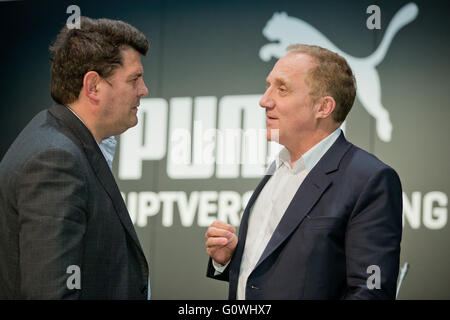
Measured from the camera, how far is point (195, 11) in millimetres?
5449

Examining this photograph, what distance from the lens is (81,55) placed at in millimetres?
2164

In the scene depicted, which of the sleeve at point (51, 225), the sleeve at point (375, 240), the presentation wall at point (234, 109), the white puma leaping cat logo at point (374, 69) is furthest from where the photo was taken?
the white puma leaping cat logo at point (374, 69)

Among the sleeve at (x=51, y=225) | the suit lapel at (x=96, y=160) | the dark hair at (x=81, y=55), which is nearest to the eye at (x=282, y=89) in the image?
the dark hair at (x=81, y=55)

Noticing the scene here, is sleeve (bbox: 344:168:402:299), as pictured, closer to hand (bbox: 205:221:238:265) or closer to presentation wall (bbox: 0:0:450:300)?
hand (bbox: 205:221:238:265)

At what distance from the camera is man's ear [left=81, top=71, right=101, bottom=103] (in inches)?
85.6

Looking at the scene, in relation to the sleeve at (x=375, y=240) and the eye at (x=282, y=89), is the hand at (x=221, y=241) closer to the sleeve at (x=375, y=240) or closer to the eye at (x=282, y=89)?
the sleeve at (x=375, y=240)

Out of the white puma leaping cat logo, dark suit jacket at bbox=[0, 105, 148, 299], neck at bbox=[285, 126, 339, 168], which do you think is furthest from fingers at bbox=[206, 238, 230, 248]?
the white puma leaping cat logo

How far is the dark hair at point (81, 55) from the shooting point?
7.11 feet

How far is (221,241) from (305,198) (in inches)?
13.7

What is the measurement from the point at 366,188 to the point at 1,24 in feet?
15.7

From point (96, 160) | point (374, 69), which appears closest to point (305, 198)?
point (96, 160)

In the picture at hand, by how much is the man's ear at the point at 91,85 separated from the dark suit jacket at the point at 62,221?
0.11 metres

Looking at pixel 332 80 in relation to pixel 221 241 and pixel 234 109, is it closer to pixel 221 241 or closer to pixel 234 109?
pixel 221 241
